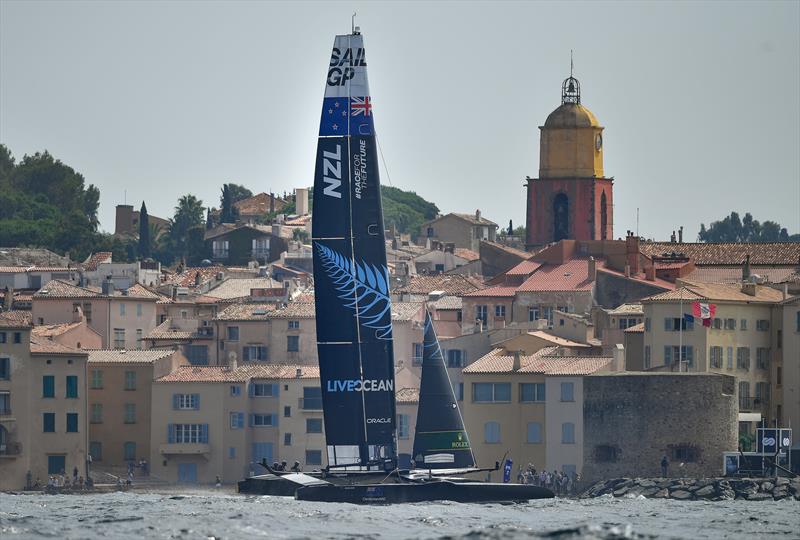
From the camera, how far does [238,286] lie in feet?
423

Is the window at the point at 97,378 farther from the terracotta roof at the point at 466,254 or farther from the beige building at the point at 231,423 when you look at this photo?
the terracotta roof at the point at 466,254

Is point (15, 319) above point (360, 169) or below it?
below

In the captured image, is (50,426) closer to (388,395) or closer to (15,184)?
(388,395)

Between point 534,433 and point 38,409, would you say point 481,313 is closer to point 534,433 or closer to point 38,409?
point 534,433

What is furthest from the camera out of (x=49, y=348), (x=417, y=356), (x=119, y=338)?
(x=119, y=338)

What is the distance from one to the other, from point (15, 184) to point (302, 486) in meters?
122

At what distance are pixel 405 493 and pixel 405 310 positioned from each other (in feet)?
136

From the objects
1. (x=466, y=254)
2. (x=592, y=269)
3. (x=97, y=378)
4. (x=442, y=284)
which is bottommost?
(x=97, y=378)

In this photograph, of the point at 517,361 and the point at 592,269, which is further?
the point at 592,269

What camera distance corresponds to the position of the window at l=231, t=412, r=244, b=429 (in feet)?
345

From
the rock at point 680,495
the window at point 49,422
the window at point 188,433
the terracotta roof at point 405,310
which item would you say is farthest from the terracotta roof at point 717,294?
the window at point 49,422

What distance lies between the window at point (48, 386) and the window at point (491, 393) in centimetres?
1577

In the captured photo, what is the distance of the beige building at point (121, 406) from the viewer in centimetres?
10544

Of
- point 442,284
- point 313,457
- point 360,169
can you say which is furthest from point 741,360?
point 360,169
